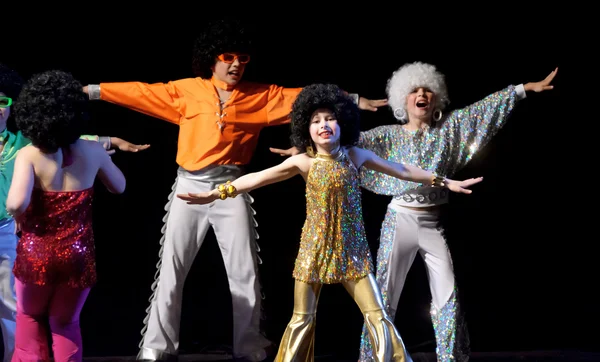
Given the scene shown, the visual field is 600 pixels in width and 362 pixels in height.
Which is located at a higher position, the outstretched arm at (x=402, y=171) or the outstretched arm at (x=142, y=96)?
the outstretched arm at (x=142, y=96)

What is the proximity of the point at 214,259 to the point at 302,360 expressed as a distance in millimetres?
2013

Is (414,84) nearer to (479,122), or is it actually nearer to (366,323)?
(479,122)

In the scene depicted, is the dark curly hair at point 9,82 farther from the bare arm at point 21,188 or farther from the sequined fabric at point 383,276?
the sequined fabric at point 383,276

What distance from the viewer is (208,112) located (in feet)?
15.8

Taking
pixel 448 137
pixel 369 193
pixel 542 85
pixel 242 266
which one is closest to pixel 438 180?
pixel 448 137

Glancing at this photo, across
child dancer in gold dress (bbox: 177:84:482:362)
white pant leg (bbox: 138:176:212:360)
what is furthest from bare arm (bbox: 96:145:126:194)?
white pant leg (bbox: 138:176:212:360)

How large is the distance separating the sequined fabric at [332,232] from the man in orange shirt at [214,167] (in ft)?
2.91

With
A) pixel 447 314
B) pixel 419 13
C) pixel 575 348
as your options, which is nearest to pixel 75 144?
pixel 447 314

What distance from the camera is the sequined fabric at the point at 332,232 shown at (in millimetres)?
3959

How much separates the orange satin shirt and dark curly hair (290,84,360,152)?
0.75 m

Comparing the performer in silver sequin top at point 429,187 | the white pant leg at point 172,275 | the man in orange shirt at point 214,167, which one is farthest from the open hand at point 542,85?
the white pant leg at point 172,275

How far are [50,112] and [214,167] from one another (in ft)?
3.92

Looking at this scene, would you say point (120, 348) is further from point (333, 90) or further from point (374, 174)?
point (333, 90)

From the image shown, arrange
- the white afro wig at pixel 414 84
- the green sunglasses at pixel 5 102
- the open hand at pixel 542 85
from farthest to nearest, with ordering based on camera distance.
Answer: the white afro wig at pixel 414 84, the open hand at pixel 542 85, the green sunglasses at pixel 5 102
